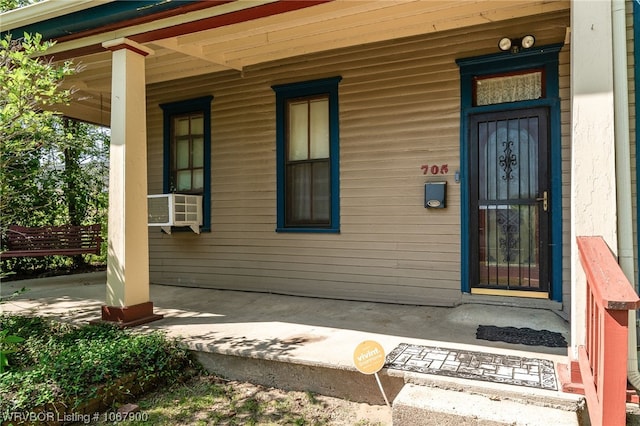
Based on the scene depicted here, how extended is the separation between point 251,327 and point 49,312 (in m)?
2.24

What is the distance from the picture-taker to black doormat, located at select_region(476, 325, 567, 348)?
301 cm

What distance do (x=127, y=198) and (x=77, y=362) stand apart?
1552mm

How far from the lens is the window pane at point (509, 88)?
154 inches

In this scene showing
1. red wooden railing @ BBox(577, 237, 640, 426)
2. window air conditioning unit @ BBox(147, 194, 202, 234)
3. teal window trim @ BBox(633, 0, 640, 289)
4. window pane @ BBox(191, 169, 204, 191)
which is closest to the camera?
red wooden railing @ BBox(577, 237, 640, 426)

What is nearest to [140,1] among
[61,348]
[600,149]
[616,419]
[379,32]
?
[379,32]

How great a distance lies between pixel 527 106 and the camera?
390 centimetres

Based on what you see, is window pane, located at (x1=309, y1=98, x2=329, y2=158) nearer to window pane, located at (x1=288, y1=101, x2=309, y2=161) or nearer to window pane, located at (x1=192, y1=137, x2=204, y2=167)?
window pane, located at (x1=288, y1=101, x2=309, y2=161)

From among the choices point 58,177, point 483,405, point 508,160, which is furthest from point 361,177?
point 58,177

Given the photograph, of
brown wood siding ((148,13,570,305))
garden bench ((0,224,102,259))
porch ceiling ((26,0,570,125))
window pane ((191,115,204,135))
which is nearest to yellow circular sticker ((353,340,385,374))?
brown wood siding ((148,13,570,305))

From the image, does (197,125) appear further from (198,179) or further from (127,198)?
(127,198)

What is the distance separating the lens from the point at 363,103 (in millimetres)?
4633

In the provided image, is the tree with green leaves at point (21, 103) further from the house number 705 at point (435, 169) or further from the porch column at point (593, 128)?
the porch column at point (593, 128)

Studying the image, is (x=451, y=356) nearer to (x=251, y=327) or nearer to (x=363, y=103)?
(x=251, y=327)

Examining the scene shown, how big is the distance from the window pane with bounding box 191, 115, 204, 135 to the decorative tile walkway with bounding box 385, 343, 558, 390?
4184 millimetres
